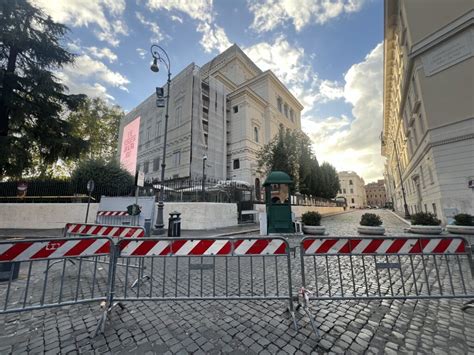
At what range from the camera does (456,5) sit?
43.5 ft

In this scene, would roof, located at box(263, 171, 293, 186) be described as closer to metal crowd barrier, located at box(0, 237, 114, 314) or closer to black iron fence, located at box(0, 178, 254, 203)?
black iron fence, located at box(0, 178, 254, 203)

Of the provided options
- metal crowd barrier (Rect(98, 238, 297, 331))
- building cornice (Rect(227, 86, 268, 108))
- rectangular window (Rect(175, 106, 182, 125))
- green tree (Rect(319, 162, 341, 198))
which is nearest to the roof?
metal crowd barrier (Rect(98, 238, 297, 331))

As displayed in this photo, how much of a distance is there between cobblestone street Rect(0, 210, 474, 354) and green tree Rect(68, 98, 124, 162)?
90.0ft

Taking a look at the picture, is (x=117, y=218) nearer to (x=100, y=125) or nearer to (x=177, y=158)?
(x=177, y=158)

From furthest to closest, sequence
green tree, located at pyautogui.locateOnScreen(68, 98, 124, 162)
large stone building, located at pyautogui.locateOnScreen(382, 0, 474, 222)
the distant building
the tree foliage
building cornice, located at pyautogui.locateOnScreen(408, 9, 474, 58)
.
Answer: the distant building < green tree, located at pyautogui.locateOnScreen(68, 98, 124, 162) < the tree foliage < building cornice, located at pyautogui.locateOnScreen(408, 9, 474, 58) < large stone building, located at pyautogui.locateOnScreen(382, 0, 474, 222)

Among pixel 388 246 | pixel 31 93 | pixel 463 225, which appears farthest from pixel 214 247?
pixel 31 93

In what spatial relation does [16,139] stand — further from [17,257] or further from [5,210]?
[17,257]

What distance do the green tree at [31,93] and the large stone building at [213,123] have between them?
13821mm

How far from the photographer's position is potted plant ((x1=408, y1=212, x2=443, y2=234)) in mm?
9469

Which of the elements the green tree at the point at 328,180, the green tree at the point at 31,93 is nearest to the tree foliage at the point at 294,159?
the green tree at the point at 328,180

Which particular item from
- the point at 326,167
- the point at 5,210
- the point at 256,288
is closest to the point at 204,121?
the point at 326,167

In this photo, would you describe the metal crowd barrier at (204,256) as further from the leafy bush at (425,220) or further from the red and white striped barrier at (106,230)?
the leafy bush at (425,220)

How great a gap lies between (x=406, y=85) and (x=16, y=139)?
98.6 ft

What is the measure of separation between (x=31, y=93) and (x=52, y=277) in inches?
587
